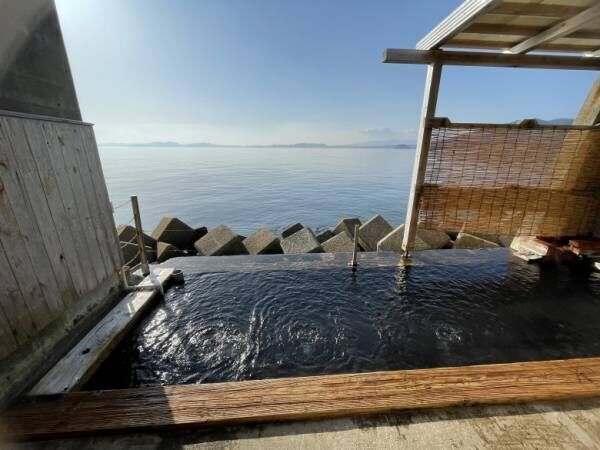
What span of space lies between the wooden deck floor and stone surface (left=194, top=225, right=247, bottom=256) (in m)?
4.65

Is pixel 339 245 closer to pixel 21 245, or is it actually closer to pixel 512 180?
pixel 512 180

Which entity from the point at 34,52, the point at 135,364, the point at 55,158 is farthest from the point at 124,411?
the point at 34,52

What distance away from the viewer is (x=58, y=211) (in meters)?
2.96

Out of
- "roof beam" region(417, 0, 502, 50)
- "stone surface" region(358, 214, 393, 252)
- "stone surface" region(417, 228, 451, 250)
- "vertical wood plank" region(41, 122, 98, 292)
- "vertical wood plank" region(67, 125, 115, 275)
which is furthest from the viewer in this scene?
"stone surface" region(358, 214, 393, 252)

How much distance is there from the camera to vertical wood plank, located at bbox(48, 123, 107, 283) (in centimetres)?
313

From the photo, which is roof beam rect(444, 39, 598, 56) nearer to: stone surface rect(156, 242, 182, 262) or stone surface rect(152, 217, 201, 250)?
stone surface rect(156, 242, 182, 262)

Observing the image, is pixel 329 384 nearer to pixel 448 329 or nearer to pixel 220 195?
pixel 448 329

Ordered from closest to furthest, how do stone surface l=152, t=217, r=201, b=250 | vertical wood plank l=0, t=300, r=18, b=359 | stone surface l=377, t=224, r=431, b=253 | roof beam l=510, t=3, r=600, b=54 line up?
vertical wood plank l=0, t=300, r=18, b=359, roof beam l=510, t=3, r=600, b=54, stone surface l=377, t=224, r=431, b=253, stone surface l=152, t=217, r=201, b=250

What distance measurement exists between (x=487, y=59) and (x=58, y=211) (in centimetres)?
712

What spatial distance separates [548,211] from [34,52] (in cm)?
887

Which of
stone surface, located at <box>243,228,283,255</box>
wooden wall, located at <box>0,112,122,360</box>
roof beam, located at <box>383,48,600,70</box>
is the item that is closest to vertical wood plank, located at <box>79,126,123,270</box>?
wooden wall, located at <box>0,112,122,360</box>

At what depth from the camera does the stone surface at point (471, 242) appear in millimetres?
6984

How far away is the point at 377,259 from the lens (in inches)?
228

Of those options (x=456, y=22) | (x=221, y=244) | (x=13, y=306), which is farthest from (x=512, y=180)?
(x=13, y=306)
